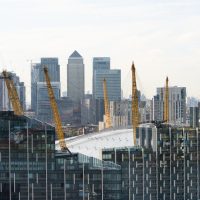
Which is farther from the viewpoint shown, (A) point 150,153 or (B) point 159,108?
(B) point 159,108

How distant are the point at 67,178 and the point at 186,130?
19.4 m

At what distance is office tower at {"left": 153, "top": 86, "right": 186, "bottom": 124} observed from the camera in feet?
588

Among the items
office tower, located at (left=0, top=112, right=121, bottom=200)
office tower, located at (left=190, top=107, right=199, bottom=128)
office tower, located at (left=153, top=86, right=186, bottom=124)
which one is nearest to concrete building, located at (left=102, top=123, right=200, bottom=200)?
office tower, located at (left=0, top=112, right=121, bottom=200)

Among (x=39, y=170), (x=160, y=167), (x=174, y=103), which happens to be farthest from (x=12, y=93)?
(x=174, y=103)

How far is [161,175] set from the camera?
194ft

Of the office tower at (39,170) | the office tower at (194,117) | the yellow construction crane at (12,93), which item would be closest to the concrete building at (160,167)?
the office tower at (39,170)

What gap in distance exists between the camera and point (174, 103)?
189 metres

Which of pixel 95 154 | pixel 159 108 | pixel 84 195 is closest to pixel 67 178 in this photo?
pixel 84 195

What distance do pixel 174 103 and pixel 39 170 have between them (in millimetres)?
143178

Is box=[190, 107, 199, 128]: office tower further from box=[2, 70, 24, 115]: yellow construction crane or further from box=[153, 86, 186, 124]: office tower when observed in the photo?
box=[153, 86, 186, 124]: office tower

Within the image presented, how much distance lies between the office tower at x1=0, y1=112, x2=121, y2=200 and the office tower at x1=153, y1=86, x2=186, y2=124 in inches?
5027

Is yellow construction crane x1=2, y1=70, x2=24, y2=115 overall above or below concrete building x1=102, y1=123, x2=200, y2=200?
above

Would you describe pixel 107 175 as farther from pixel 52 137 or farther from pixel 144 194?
pixel 144 194

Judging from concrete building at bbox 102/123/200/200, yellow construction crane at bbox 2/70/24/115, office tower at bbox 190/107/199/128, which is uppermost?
yellow construction crane at bbox 2/70/24/115
